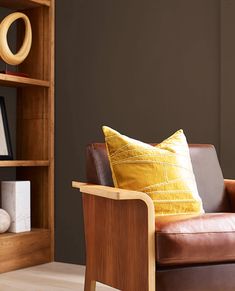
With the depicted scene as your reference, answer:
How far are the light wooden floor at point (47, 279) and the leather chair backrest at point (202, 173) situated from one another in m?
0.76

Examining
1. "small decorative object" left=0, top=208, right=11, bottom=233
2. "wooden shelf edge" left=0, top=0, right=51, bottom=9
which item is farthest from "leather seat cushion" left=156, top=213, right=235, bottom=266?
"wooden shelf edge" left=0, top=0, right=51, bottom=9

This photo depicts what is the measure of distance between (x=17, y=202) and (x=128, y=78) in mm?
1221

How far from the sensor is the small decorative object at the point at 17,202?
383cm

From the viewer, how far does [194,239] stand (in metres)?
2.44

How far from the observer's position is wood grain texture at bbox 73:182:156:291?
2.41 metres

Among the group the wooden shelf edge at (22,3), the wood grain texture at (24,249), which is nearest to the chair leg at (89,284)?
the wood grain texture at (24,249)

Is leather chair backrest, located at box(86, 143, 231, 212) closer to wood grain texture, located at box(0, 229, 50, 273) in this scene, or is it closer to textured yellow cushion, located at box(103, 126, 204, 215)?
textured yellow cushion, located at box(103, 126, 204, 215)

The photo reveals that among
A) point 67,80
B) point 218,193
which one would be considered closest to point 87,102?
point 67,80

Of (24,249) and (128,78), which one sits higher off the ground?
(128,78)

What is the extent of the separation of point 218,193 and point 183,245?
0.83 metres

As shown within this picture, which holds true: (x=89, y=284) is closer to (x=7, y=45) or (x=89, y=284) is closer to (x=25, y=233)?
(x=25, y=233)

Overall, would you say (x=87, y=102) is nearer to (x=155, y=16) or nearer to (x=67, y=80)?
(x=67, y=80)

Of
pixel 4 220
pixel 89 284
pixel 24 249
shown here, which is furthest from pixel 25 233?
pixel 89 284

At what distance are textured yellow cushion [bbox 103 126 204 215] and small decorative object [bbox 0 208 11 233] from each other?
1196 millimetres
